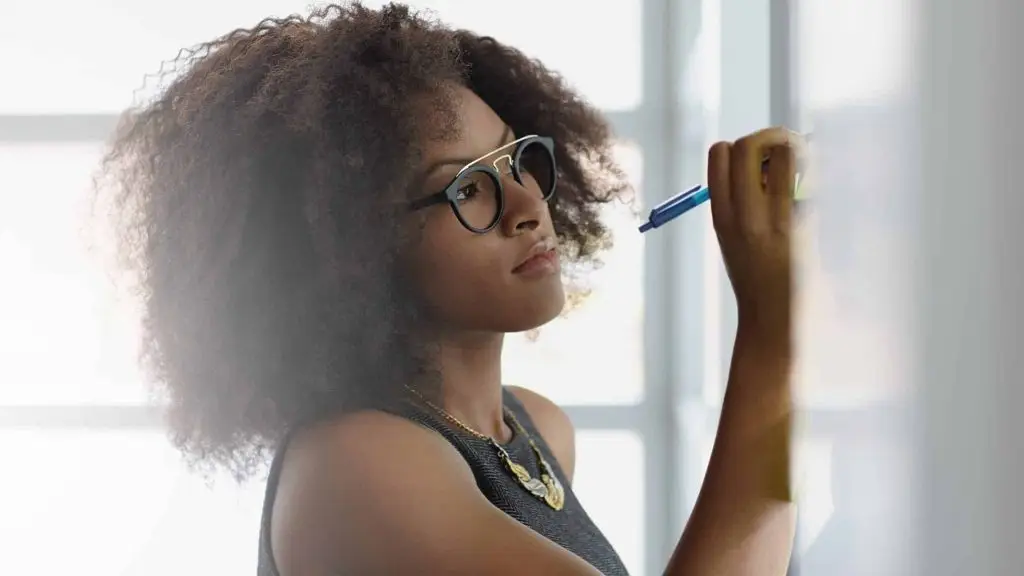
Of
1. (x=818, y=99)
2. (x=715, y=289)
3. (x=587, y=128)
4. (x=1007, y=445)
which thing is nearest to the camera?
(x=1007, y=445)

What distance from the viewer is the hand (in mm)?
811

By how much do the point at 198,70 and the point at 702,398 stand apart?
3.54 feet

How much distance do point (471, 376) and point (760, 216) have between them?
41cm

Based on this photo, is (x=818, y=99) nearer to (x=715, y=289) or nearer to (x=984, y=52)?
(x=984, y=52)

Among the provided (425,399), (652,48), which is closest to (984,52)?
(425,399)

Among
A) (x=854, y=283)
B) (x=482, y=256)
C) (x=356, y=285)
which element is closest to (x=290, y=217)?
(x=356, y=285)

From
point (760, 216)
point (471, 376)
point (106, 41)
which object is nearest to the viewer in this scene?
point (760, 216)

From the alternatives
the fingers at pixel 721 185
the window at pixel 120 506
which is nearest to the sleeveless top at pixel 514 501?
the fingers at pixel 721 185

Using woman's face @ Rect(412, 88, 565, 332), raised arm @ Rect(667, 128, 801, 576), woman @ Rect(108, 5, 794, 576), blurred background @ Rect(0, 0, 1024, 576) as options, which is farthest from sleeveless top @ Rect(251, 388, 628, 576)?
blurred background @ Rect(0, 0, 1024, 576)

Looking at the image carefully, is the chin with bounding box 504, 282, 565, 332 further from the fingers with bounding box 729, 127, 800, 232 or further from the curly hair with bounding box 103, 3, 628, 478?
the fingers with bounding box 729, 127, 800, 232

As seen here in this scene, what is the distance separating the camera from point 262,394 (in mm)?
1100

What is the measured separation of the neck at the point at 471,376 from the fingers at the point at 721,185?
0.35 metres

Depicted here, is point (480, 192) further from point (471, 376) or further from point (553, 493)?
point (553, 493)

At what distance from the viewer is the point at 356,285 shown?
105cm
